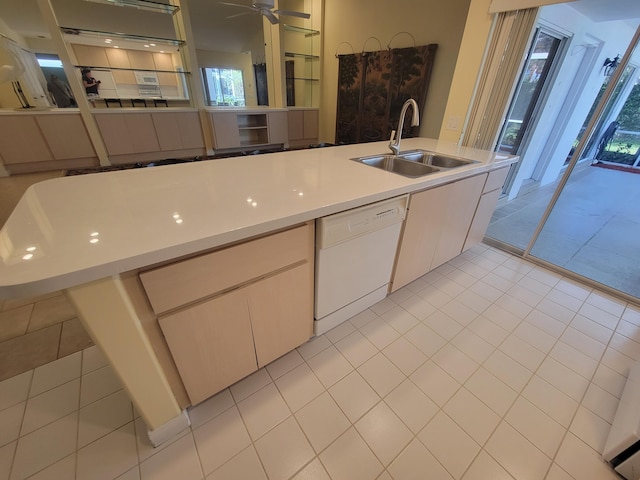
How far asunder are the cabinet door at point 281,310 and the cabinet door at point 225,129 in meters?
4.28

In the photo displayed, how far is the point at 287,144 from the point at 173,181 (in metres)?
4.57

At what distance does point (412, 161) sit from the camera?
1804 mm

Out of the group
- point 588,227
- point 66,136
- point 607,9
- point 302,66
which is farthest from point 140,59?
point 588,227

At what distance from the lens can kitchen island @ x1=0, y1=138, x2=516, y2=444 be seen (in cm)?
65

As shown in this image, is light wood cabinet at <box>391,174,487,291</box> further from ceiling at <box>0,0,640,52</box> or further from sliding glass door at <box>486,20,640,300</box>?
ceiling at <box>0,0,640,52</box>

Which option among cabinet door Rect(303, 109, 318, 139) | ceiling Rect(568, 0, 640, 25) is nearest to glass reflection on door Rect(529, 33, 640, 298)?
ceiling Rect(568, 0, 640, 25)

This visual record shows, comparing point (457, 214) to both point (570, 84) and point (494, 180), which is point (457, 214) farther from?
point (570, 84)

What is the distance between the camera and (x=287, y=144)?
539 centimetres

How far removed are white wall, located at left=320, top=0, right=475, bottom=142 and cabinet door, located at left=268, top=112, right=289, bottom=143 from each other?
1.26 meters

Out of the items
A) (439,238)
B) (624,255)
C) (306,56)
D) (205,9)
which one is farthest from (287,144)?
(624,255)

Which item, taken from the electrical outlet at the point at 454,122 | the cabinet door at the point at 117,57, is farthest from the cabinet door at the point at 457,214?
the cabinet door at the point at 117,57

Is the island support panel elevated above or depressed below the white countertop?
below

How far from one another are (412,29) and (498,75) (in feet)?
5.75

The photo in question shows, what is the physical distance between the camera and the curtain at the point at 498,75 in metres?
1.95
